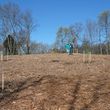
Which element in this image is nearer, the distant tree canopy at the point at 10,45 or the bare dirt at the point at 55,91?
the bare dirt at the point at 55,91

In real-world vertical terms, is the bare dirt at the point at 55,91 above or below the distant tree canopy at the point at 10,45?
below

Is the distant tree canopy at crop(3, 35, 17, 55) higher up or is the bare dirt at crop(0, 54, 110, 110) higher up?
the distant tree canopy at crop(3, 35, 17, 55)

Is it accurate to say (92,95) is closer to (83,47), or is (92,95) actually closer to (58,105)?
(58,105)

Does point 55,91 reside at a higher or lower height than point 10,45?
lower

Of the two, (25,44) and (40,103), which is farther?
(25,44)

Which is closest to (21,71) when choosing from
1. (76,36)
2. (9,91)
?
(9,91)

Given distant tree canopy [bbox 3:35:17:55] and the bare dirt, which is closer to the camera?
the bare dirt

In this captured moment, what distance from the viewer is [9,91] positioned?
12062 mm

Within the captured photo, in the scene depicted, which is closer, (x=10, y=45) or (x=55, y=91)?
(x=55, y=91)

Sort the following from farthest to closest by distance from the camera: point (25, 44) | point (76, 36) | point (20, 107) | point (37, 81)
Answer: point (76, 36), point (25, 44), point (37, 81), point (20, 107)

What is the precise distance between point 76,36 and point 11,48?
19292 millimetres

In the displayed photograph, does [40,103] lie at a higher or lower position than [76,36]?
lower

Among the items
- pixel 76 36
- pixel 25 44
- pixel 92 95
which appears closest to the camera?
pixel 92 95

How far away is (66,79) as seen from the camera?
13625 mm
